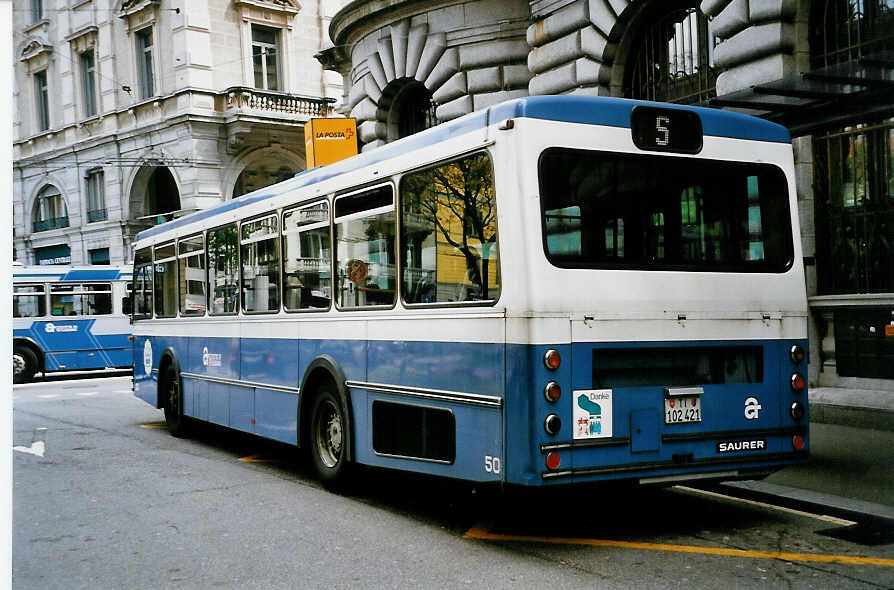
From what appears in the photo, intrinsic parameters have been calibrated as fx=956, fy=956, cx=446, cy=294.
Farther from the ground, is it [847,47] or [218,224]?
[847,47]

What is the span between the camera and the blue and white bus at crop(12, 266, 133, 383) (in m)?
23.9

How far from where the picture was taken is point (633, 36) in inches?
604

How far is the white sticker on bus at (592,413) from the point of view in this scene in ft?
20.5

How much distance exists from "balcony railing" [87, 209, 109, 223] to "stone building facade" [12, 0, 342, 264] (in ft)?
0.17

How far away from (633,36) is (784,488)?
A: 9304 mm

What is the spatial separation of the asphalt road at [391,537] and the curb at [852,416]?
11.5ft

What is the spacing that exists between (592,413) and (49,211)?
39.0m

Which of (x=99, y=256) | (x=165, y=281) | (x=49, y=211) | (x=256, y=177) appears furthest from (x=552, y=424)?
(x=49, y=211)

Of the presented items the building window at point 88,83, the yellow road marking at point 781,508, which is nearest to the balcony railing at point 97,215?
the building window at point 88,83

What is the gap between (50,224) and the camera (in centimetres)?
4031

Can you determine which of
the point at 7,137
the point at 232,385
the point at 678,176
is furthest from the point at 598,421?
the point at 232,385

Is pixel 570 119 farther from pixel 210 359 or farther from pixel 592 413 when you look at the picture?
pixel 210 359

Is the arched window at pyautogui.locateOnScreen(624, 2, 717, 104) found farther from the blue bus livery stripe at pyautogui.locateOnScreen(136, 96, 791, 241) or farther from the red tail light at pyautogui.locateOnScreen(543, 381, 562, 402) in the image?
the red tail light at pyautogui.locateOnScreen(543, 381, 562, 402)

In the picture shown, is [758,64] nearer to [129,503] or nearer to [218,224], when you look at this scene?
[218,224]
